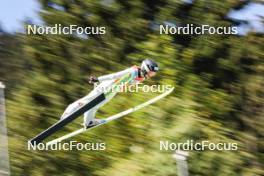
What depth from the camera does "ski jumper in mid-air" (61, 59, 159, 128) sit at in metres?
8.52

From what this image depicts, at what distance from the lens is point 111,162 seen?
8.59 meters

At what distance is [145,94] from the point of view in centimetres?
869

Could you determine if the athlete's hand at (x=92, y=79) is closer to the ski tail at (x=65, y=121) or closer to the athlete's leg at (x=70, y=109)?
the athlete's leg at (x=70, y=109)

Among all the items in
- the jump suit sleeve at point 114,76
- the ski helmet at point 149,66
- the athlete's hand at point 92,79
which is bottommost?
the athlete's hand at point 92,79

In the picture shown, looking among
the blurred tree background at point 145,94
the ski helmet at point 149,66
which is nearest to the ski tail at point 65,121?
the blurred tree background at point 145,94

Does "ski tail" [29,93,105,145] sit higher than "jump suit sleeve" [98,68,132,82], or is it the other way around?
"jump suit sleeve" [98,68,132,82]

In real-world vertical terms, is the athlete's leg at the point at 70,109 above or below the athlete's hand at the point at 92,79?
below

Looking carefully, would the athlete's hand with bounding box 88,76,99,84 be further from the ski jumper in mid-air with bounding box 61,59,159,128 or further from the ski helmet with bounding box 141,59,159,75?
the ski helmet with bounding box 141,59,159,75

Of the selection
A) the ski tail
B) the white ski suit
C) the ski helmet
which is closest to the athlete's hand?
the white ski suit

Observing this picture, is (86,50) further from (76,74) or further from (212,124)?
(212,124)

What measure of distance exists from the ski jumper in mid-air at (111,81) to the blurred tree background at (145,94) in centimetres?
15

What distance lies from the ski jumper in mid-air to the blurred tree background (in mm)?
149

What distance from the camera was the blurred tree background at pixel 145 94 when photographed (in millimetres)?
8336

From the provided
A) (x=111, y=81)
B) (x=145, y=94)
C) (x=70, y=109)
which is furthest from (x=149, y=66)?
(x=70, y=109)
